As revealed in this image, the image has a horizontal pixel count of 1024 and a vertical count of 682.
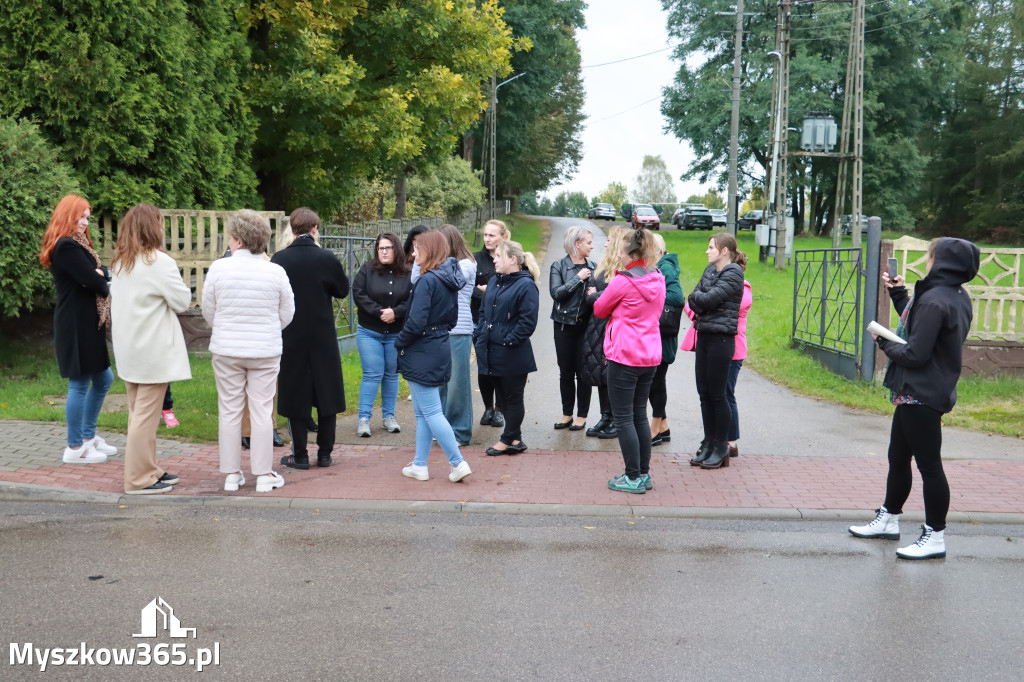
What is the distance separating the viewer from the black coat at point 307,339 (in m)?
7.14

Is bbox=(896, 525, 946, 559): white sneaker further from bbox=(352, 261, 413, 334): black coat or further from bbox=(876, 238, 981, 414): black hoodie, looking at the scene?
bbox=(352, 261, 413, 334): black coat

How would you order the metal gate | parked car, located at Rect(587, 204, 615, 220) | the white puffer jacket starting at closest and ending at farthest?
the white puffer jacket
the metal gate
parked car, located at Rect(587, 204, 615, 220)

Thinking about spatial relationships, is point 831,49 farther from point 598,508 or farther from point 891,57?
point 598,508

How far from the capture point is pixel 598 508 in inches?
251

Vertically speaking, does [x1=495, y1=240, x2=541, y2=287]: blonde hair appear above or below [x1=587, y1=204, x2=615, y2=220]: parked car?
below

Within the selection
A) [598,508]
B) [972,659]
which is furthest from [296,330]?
[972,659]

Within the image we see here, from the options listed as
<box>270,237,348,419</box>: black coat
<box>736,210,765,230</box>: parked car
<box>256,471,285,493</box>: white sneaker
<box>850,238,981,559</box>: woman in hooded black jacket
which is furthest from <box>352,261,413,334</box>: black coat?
<box>736,210,765,230</box>: parked car

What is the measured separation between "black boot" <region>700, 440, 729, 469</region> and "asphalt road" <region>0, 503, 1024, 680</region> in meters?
1.38

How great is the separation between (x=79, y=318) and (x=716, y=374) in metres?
4.92

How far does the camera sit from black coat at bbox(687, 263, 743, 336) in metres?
7.23

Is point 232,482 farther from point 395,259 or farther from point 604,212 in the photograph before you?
point 604,212

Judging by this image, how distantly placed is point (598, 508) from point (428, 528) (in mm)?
1197

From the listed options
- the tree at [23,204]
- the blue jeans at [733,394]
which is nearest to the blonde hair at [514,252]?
the blue jeans at [733,394]

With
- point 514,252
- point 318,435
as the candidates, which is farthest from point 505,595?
point 514,252
